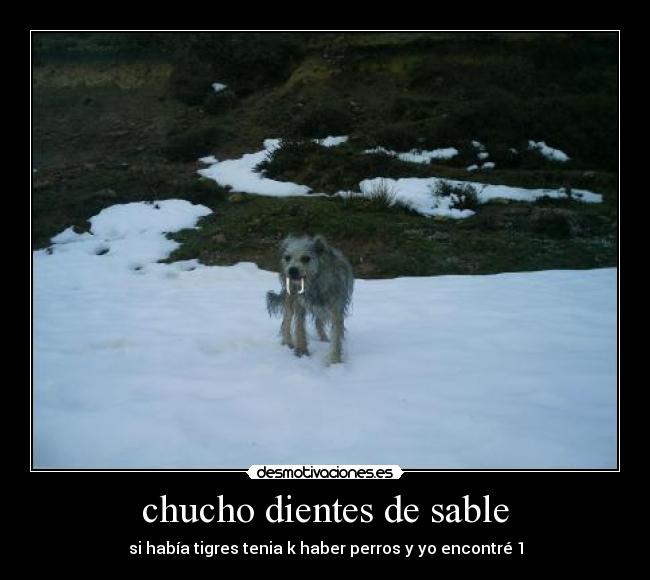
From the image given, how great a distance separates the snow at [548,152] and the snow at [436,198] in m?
3.17

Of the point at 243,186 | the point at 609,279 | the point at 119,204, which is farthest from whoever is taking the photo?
the point at 243,186

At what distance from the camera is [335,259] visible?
548cm

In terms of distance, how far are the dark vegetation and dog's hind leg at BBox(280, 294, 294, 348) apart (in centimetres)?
431

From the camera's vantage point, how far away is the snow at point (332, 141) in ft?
61.9

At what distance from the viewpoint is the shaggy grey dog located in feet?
16.7

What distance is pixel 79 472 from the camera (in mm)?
3238

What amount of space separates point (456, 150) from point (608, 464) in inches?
623

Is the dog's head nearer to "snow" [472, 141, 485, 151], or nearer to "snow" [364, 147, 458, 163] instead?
"snow" [364, 147, 458, 163]

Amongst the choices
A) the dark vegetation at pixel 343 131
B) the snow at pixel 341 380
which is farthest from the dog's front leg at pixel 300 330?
the dark vegetation at pixel 343 131

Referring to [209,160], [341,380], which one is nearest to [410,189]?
[209,160]

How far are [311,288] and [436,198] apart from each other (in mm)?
9503

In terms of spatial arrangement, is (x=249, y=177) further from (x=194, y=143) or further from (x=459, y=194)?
(x=459, y=194)

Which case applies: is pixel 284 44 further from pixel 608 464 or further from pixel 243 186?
pixel 608 464

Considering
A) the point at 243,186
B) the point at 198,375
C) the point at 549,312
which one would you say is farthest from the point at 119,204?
the point at 549,312
